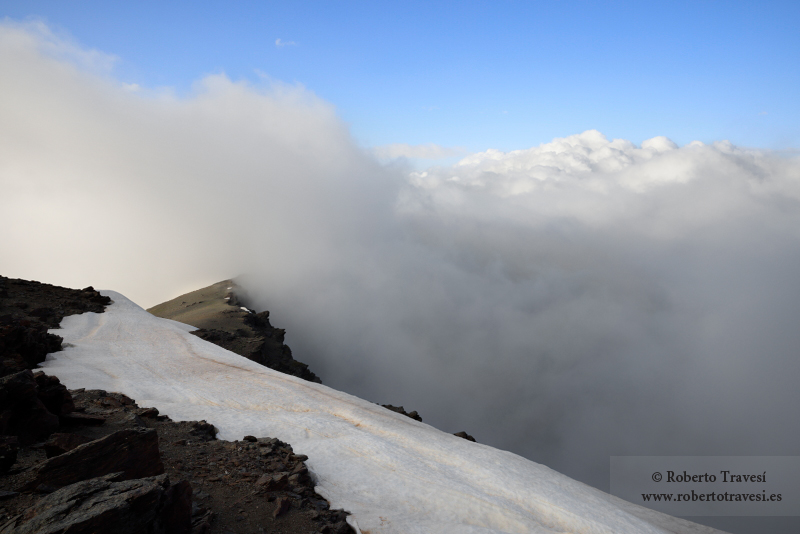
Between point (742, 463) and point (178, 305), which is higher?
point (178, 305)

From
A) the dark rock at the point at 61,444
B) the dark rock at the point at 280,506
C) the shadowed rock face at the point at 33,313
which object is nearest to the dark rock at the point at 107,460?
the dark rock at the point at 61,444

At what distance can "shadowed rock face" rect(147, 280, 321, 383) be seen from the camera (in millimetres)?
36156

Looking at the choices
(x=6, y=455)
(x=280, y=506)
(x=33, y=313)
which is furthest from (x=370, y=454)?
(x=33, y=313)

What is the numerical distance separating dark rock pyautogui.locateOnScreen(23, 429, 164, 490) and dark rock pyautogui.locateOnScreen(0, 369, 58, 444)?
8.00 ft

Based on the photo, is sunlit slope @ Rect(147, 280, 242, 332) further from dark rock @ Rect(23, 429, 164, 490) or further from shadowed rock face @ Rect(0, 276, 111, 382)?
dark rock @ Rect(23, 429, 164, 490)

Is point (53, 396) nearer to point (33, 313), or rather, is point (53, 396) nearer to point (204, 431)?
point (204, 431)

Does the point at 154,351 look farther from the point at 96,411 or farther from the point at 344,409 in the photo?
the point at 344,409

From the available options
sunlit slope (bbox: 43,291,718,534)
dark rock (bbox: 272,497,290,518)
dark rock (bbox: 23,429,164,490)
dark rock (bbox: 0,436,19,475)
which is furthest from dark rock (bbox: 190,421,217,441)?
dark rock (bbox: 0,436,19,475)

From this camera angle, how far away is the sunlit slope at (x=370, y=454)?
9047mm

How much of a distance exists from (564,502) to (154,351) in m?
19.2

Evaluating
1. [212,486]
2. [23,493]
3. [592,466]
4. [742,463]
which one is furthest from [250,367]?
[742,463]

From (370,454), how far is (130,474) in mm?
6131

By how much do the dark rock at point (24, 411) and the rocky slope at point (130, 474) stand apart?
2 cm

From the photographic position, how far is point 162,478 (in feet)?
19.2
